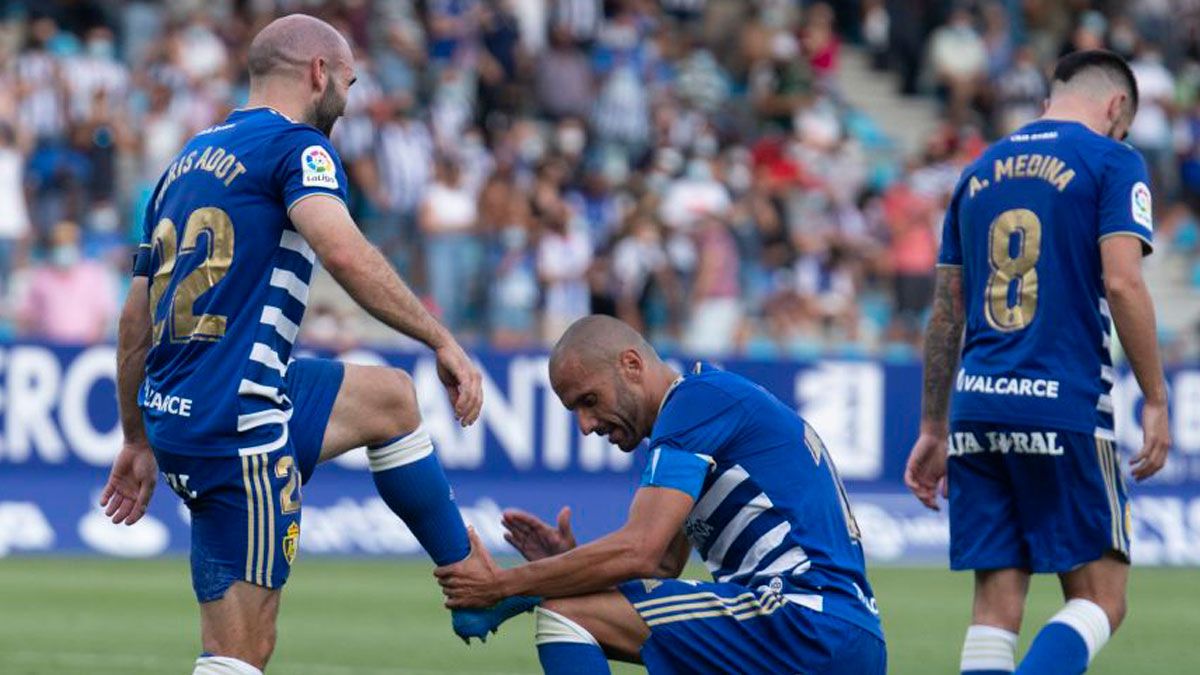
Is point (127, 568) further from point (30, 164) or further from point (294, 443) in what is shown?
point (294, 443)

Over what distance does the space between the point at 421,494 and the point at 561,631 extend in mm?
765

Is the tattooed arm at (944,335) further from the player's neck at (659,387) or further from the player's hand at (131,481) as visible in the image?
the player's hand at (131,481)

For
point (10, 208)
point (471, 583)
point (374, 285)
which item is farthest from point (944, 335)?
point (10, 208)

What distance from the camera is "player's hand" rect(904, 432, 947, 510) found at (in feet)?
24.5

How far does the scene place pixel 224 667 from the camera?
6.12m

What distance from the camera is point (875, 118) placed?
24312 millimetres

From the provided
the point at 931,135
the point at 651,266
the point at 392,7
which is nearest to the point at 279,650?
the point at 651,266

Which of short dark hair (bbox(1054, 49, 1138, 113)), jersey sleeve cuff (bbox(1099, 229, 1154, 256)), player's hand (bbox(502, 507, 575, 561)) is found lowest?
player's hand (bbox(502, 507, 575, 561))

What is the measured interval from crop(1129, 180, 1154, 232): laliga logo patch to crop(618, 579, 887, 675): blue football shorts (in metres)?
1.73

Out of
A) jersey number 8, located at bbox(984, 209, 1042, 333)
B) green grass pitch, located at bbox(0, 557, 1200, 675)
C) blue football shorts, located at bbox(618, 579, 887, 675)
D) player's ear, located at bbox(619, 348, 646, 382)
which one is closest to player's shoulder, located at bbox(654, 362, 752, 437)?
player's ear, located at bbox(619, 348, 646, 382)

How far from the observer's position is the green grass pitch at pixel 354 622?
32.8 feet

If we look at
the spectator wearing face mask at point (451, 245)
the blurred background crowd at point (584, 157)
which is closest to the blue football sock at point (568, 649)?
the blurred background crowd at point (584, 157)

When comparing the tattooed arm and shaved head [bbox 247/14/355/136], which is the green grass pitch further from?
shaved head [bbox 247/14/355/136]

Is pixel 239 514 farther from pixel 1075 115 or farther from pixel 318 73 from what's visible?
pixel 1075 115
